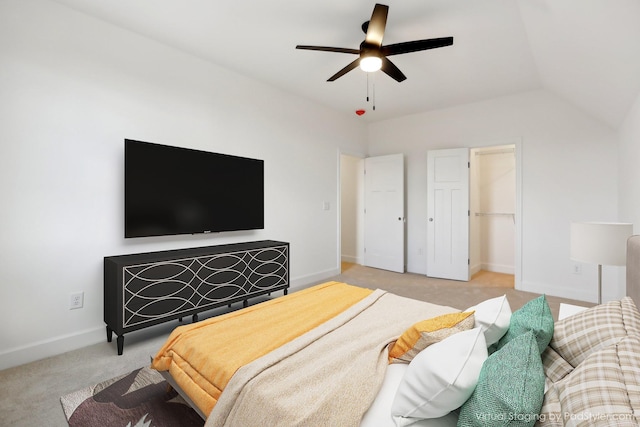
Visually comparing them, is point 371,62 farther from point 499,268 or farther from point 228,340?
point 499,268

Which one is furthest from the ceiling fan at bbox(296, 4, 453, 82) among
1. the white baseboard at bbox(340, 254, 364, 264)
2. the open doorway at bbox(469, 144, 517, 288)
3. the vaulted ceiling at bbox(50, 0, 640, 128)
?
the white baseboard at bbox(340, 254, 364, 264)

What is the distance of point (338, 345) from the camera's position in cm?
148

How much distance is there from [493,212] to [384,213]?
1935 mm

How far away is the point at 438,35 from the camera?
2.82 m

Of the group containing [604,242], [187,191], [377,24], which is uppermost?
[377,24]

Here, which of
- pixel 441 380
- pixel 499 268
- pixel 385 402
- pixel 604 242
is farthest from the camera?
pixel 499 268

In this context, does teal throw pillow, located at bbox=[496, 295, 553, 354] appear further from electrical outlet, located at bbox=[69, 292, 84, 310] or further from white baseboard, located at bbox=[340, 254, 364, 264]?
white baseboard, located at bbox=[340, 254, 364, 264]

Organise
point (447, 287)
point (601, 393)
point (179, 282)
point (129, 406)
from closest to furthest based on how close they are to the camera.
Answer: point (601, 393), point (129, 406), point (179, 282), point (447, 287)

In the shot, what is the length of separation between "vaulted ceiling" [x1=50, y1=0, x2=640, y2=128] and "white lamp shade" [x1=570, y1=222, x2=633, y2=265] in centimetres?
102

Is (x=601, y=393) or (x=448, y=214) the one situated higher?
(x=448, y=214)

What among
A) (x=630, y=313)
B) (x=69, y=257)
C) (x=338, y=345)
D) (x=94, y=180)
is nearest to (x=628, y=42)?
(x=630, y=313)

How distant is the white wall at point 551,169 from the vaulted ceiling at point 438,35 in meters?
0.28

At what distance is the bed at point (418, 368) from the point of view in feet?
2.61

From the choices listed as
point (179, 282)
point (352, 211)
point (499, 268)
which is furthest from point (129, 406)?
point (499, 268)
